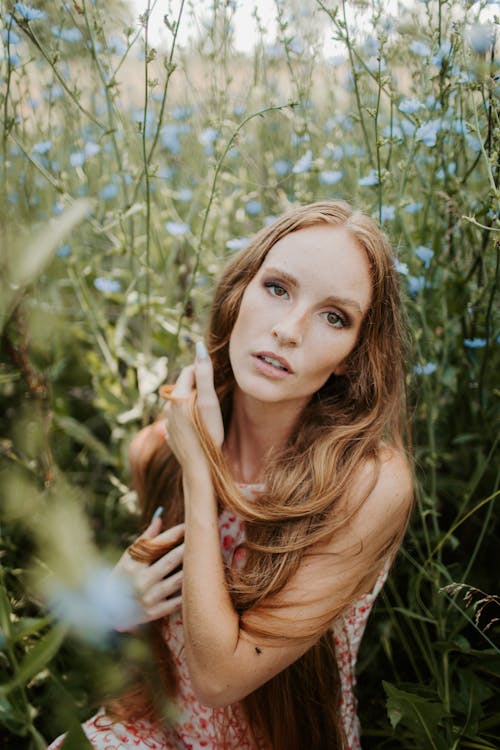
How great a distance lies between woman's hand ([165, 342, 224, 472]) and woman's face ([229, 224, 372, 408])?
0.19ft

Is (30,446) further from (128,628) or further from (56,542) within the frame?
(56,542)

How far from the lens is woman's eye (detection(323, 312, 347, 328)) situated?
32.7 inches

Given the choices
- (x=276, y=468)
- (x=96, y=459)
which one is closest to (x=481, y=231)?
(x=276, y=468)

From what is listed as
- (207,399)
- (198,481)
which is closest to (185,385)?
(207,399)

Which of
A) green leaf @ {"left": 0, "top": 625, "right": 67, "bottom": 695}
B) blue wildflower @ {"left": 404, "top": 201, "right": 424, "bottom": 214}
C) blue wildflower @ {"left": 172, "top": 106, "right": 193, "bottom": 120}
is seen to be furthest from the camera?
blue wildflower @ {"left": 172, "top": 106, "right": 193, "bottom": 120}

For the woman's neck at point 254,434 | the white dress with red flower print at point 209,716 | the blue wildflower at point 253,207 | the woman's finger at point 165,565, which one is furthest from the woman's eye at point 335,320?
the blue wildflower at point 253,207

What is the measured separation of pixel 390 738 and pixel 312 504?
16.5 inches

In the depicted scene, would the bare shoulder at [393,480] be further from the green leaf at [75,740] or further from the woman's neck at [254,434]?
the green leaf at [75,740]

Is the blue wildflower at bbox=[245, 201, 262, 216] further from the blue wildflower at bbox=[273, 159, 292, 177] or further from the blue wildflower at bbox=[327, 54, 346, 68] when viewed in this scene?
the blue wildflower at bbox=[327, 54, 346, 68]

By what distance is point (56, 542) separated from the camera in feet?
1.77

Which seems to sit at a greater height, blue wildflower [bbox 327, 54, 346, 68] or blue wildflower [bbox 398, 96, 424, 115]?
blue wildflower [bbox 327, 54, 346, 68]

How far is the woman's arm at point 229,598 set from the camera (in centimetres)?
75

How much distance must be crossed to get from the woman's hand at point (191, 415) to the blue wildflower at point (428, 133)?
46cm

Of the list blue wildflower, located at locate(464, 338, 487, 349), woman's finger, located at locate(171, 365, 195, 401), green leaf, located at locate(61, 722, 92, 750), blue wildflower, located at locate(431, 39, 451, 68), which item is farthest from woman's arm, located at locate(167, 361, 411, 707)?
blue wildflower, located at locate(431, 39, 451, 68)
